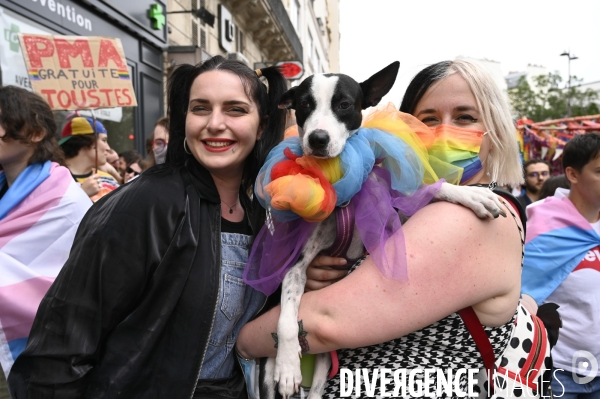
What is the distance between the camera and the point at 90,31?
7.43 metres

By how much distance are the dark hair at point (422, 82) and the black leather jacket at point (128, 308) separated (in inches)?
41.3

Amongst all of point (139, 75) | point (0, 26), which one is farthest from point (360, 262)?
point (139, 75)

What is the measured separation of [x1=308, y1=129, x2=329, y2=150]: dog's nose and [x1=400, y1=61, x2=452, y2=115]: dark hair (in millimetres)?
508

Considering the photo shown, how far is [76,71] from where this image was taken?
458cm

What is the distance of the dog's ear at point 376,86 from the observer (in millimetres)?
2151

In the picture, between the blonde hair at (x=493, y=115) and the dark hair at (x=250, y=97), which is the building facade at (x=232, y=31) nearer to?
the dark hair at (x=250, y=97)

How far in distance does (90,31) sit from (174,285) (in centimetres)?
705

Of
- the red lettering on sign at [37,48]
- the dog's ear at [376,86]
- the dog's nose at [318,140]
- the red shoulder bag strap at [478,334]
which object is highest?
the red lettering on sign at [37,48]

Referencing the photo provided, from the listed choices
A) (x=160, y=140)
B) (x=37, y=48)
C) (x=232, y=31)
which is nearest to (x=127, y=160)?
(x=160, y=140)

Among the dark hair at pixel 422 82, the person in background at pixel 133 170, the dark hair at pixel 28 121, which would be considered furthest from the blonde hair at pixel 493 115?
the person in background at pixel 133 170

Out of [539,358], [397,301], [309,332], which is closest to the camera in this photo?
[397,301]

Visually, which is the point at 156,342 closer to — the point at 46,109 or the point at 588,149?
the point at 46,109

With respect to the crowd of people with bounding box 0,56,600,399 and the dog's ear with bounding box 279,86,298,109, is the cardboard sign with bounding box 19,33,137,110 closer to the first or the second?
the crowd of people with bounding box 0,56,600,399

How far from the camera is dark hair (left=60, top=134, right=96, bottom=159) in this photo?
4.59 meters
